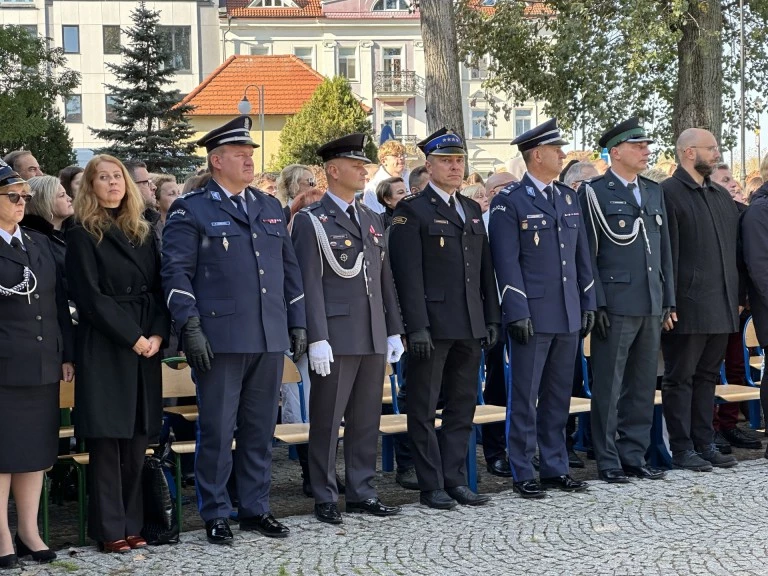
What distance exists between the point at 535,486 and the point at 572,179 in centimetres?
356

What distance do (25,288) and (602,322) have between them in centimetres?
370

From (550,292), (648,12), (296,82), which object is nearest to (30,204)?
(550,292)

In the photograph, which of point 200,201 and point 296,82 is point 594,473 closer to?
point 200,201

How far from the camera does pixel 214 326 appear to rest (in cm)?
681

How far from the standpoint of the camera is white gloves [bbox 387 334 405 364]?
7.57m

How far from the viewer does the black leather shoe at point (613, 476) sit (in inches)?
321

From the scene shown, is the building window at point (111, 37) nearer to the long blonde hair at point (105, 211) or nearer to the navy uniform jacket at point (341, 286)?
the navy uniform jacket at point (341, 286)

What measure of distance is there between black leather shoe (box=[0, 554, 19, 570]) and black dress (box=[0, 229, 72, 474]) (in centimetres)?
41

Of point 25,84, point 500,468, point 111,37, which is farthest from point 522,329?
point 111,37

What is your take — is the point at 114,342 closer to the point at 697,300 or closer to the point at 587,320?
the point at 587,320

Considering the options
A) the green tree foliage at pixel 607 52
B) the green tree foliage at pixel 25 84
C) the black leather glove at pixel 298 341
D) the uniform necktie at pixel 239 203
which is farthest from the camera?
the green tree foliage at pixel 25 84

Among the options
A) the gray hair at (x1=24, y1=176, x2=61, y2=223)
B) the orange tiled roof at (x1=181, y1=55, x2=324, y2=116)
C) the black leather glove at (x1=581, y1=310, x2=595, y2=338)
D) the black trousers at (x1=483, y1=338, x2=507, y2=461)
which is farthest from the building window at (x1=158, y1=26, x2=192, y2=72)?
the black leather glove at (x1=581, y1=310, x2=595, y2=338)

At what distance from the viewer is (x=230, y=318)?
682 centimetres

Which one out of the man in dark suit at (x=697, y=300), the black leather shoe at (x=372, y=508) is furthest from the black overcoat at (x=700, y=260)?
the black leather shoe at (x=372, y=508)
